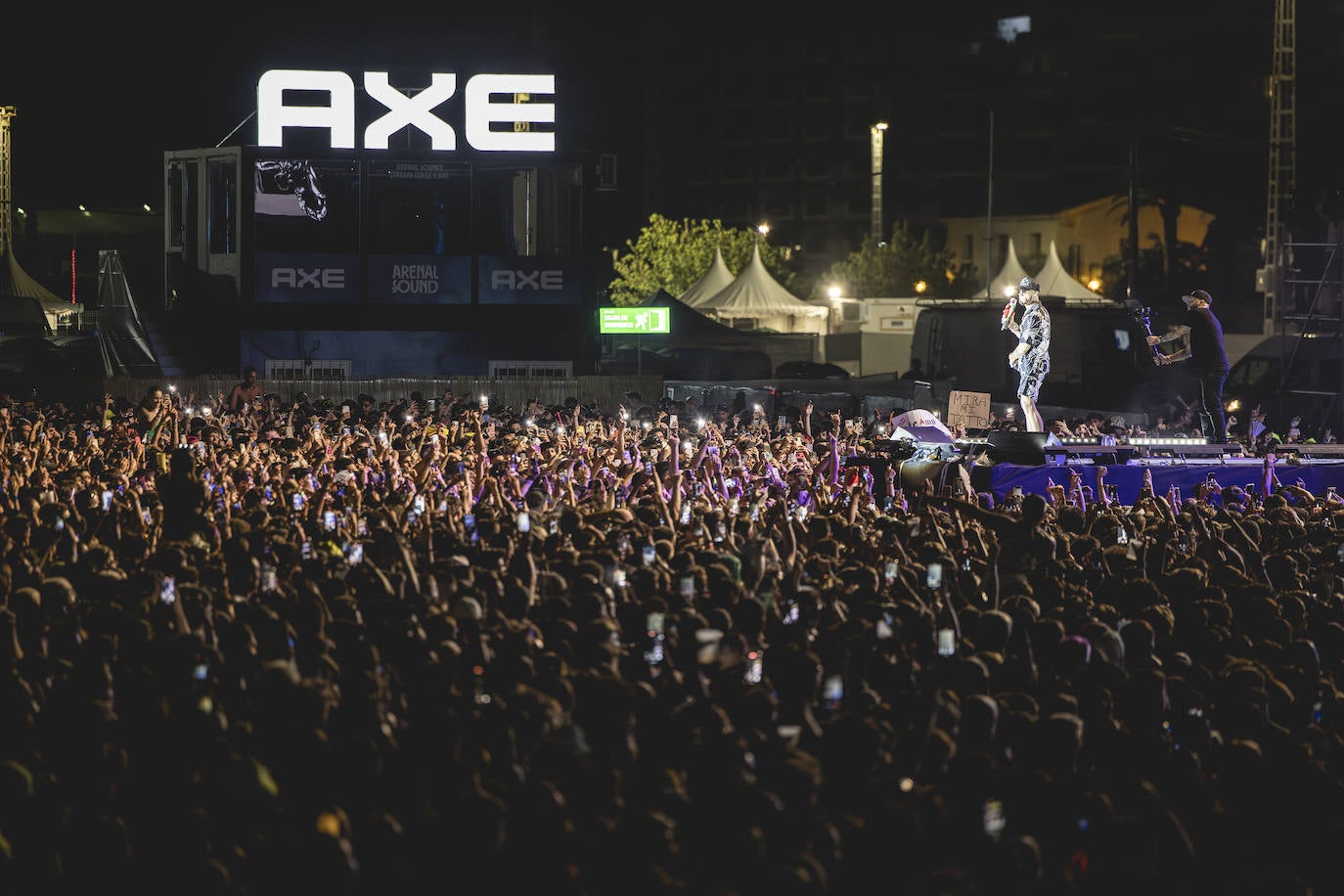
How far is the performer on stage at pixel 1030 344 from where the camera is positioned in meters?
17.4

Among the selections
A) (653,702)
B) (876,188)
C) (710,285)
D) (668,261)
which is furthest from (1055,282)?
(653,702)

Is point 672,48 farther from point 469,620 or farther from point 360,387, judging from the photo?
point 469,620

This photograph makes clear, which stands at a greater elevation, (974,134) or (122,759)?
(974,134)

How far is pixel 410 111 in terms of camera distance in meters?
31.9

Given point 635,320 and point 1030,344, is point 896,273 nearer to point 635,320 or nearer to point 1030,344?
point 635,320

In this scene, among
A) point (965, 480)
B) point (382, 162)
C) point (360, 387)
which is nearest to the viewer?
point (965, 480)

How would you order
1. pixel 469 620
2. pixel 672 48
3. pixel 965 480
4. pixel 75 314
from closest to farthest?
1. pixel 469 620
2. pixel 965 480
3. pixel 75 314
4. pixel 672 48

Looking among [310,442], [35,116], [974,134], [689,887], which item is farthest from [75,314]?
[974,134]

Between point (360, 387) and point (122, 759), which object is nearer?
point (122, 759)

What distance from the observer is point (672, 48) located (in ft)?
350

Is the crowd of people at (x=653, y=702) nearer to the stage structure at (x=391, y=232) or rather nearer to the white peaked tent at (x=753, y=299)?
the stage structure at (x=391, y=232)

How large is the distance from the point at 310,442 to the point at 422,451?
2.16 m

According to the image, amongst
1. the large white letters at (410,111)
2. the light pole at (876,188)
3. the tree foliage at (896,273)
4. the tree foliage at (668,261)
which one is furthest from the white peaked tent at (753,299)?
the tree foliage at (896,273)

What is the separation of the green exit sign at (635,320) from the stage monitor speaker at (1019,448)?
880 inches
